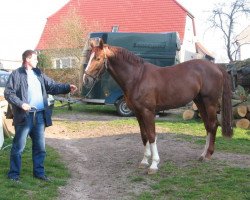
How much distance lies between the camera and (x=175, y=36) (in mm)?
13836

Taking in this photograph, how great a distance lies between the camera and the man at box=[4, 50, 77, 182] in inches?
205

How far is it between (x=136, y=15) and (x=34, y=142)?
92.2 feet

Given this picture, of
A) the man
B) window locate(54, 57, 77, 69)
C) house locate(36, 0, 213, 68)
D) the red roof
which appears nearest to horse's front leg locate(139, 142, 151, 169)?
the man

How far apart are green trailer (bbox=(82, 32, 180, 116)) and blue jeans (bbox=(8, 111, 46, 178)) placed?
26.9 ft

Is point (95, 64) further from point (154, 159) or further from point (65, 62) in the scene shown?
point (65, 62)

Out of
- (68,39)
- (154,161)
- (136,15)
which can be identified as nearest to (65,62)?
(68,39)

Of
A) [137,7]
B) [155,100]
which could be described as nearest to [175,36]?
[155,100]

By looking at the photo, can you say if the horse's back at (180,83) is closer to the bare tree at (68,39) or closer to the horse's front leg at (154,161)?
the horse's front leg at (154,161)

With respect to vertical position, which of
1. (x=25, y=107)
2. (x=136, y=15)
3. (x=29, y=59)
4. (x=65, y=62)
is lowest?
(x=65, y=62)

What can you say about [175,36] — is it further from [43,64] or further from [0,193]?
[43,64]

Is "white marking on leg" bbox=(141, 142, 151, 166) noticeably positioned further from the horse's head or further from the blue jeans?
the blue jeans

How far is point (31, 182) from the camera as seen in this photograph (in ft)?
17.9

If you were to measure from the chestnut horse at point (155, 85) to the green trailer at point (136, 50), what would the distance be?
21.8 ft

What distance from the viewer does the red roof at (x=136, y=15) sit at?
31406mm
